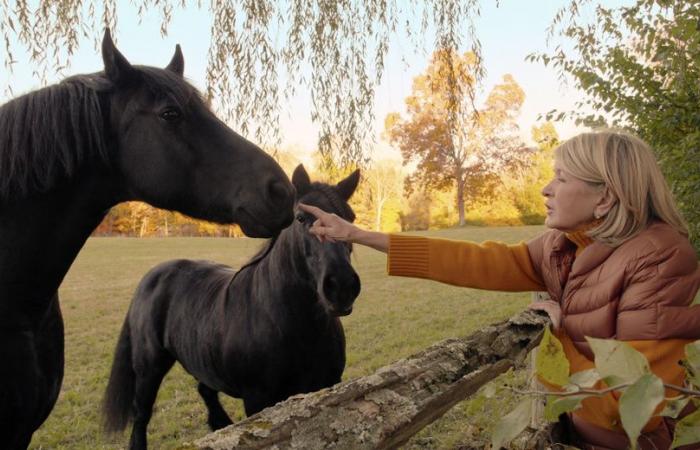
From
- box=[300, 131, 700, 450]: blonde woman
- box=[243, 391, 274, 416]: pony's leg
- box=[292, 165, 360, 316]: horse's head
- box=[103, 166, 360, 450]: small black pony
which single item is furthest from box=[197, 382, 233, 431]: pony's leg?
box=[300, 131, 700, 450]: blonde woman

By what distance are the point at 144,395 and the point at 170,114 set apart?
3.57 meters

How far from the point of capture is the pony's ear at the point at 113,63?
202 cm

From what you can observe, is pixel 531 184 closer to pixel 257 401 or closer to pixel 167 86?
pixel 257 401

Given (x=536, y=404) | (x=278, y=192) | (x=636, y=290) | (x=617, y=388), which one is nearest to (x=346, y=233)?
(x=278, y=192)

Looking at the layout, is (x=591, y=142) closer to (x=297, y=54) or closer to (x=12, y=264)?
(x=297, y=54)

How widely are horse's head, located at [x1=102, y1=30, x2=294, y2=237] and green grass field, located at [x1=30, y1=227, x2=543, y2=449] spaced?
1.25 metres

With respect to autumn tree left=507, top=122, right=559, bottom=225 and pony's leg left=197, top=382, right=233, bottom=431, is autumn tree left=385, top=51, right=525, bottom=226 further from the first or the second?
pony's leg left=197, top=382, right=233, bottom=431

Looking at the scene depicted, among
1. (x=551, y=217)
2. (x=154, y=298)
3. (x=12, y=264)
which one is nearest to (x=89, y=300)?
(x=154, y=298)

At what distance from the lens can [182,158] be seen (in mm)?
2139

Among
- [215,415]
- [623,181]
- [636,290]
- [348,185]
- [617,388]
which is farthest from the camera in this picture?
[215,415]

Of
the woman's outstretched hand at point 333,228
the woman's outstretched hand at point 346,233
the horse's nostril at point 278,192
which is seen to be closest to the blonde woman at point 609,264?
the woman's outstretched hand at point 346,233

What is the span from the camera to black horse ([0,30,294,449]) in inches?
80.3

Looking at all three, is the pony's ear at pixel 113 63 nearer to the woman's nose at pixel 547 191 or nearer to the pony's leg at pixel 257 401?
the woman's nose at pixel 547 191

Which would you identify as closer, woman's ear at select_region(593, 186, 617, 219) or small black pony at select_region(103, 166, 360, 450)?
woman's ear at select_region(593, 186, 617, 219)
